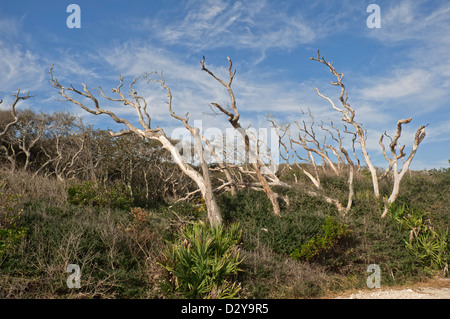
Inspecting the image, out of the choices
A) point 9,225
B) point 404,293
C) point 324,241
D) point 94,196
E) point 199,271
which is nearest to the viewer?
point 404,293

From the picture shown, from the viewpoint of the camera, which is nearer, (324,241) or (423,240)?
(324,241)

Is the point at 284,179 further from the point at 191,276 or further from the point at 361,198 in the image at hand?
the point at 191,276

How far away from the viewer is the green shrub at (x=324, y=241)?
961 cm

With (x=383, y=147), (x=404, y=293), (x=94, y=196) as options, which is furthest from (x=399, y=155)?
(x=94, y=196)

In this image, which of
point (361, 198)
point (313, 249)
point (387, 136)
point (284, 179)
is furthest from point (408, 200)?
point (284, 179)

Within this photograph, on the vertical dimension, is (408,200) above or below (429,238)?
above

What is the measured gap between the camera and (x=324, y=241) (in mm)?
9781

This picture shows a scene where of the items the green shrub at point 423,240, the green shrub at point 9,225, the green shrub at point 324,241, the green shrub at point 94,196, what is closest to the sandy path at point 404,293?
the green shrub at point 423,240

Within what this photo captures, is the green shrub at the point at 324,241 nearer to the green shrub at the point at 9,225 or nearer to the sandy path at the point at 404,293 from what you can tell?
the sandy path at the point at 404,293

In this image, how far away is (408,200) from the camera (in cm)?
1328

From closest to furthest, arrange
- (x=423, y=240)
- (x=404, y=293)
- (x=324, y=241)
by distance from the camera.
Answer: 1. (x=404, y=293)
2. (x=324, y=241)
3. (x=423, y=240)

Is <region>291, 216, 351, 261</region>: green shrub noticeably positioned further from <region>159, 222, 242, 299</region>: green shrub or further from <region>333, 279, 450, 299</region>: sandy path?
<region>159, 222, 242, 299</region>: green shrub

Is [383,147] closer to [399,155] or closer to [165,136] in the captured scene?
[399,155]

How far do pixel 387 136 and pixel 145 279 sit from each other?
1100cm
